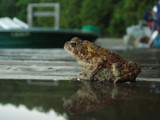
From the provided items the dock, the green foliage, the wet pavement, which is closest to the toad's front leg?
the dock

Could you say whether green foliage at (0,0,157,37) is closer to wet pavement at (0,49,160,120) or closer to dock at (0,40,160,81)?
dock at (0,40,160,81)

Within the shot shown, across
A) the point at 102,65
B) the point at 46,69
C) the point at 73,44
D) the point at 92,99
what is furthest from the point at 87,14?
the point at 92,99

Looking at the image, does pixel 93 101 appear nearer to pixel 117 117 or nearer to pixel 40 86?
Answer: pixel 117 117

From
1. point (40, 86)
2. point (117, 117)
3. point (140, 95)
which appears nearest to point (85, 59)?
point (40, 86)

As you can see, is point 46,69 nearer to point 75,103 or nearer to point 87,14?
point 75,103

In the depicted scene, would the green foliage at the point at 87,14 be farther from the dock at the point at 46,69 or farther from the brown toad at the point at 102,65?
the brown toad at the point at 102,65

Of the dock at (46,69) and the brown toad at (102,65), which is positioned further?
the dock at (46,69)

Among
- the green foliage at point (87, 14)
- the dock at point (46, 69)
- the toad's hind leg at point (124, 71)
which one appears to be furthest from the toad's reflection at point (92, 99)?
the green foliage at point (87, 14)

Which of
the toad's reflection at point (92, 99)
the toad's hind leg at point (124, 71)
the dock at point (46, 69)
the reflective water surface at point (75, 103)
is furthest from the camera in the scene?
the dock at point (46, 69)
